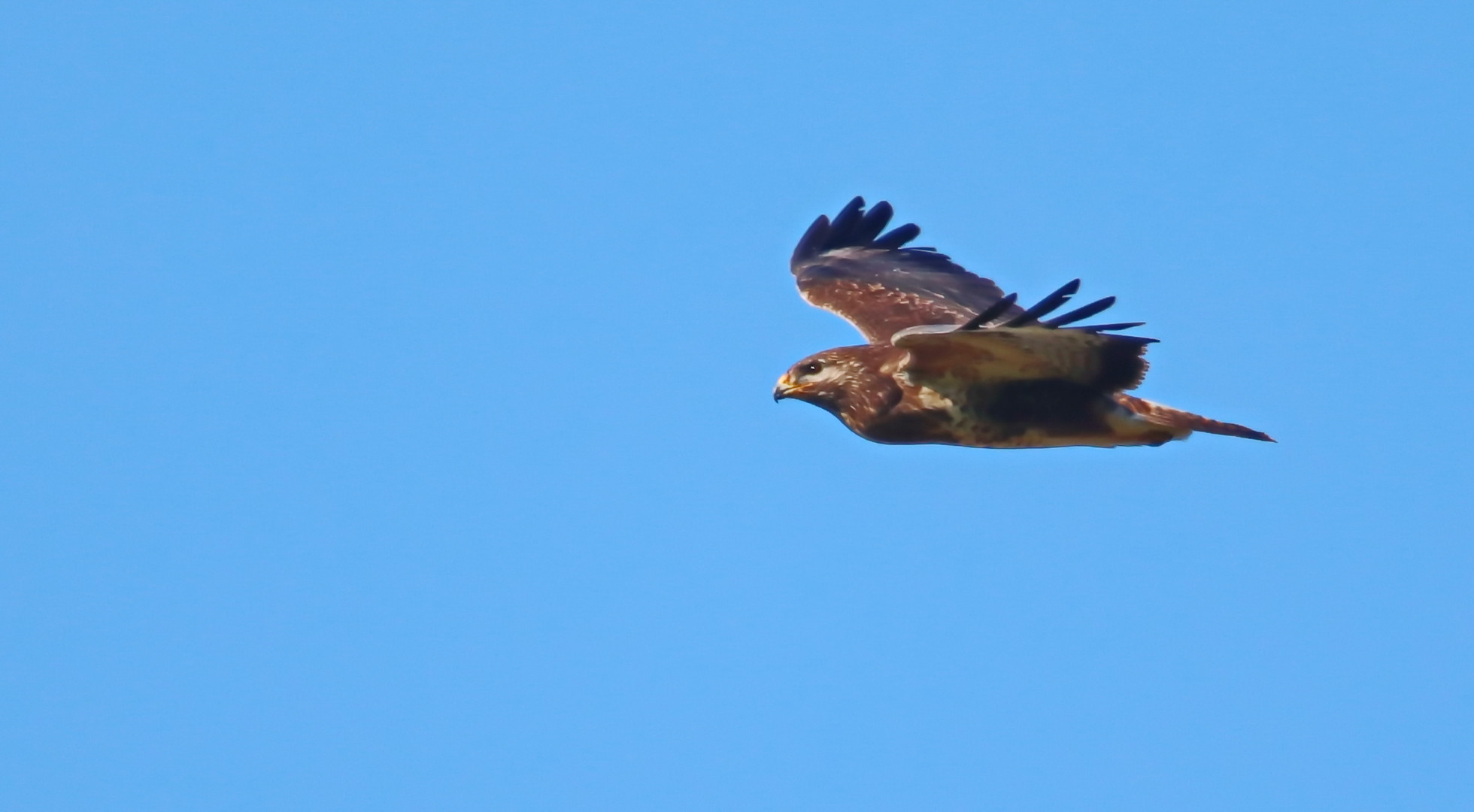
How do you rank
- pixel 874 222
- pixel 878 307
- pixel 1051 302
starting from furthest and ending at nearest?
pixel 874 222 < pixel 878 307 < pixel 1051 302

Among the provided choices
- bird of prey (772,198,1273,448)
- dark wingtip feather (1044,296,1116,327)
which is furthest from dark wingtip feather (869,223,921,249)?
dark wingtip feather (1044,296,1116,327)

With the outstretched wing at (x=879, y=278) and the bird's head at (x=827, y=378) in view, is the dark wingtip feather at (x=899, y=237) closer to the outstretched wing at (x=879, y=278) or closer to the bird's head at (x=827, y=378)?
the outstretched wing at (x=879, y=278)

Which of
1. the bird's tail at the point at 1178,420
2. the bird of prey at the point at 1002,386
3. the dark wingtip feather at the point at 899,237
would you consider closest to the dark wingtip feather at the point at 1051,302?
the bird of prey at the point at 1002,386

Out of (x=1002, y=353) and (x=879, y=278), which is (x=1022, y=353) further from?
(x=879, y=278)

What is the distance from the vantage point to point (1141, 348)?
9773 millimetres

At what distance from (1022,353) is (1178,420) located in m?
1.15

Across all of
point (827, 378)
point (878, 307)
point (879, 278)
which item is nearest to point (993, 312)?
point (827, 378)

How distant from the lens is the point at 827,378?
1073 cm

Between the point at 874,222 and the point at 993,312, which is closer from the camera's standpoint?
the point at 993,312

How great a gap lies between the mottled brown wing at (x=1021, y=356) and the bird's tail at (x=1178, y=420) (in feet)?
1.23

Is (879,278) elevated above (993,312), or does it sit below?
above

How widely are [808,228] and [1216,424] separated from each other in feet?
14.0

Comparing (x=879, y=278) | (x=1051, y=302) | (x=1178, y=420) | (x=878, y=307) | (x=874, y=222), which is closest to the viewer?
(x=1051, y=302)

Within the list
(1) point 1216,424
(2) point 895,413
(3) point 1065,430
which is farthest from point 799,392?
(1) point 1216,424
